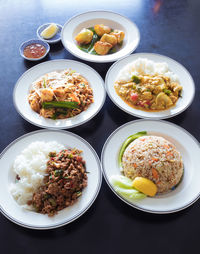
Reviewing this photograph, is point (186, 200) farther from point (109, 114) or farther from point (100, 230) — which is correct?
point (109, 114)

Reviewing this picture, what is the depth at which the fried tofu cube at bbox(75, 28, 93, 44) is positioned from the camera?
11.8 feet

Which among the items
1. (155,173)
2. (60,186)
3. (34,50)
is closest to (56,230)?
(60,186)

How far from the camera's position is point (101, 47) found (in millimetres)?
3463

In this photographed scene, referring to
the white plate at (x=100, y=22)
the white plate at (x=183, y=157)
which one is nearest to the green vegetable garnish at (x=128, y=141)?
the white plate at (x=183, y=157)

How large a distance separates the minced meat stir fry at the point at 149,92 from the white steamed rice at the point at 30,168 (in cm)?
105

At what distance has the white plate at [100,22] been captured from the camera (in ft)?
10.9

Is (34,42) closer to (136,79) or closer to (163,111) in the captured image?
(136,79)

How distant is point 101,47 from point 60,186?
2133 mm

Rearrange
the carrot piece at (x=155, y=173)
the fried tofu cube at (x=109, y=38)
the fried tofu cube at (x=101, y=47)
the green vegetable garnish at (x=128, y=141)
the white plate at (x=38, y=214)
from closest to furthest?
the white plate at (x=38, y=214) → the carrot piece at (x=155, y=173) → the green vegetable garnish at (x=128, y=141) → the fried tofu cube at (x=101, y=47) → the fried tofu cube at (x=109, y=38)

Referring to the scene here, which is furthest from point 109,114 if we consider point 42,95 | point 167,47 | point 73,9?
point 73,9

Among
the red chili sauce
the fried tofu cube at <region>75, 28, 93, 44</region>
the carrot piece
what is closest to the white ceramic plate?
the red chili sauce

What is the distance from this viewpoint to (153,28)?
3988 mm

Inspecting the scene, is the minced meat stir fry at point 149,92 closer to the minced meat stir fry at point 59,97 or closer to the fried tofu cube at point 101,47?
the minced meat stir fry at point 59,97

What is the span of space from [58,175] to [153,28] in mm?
2979
